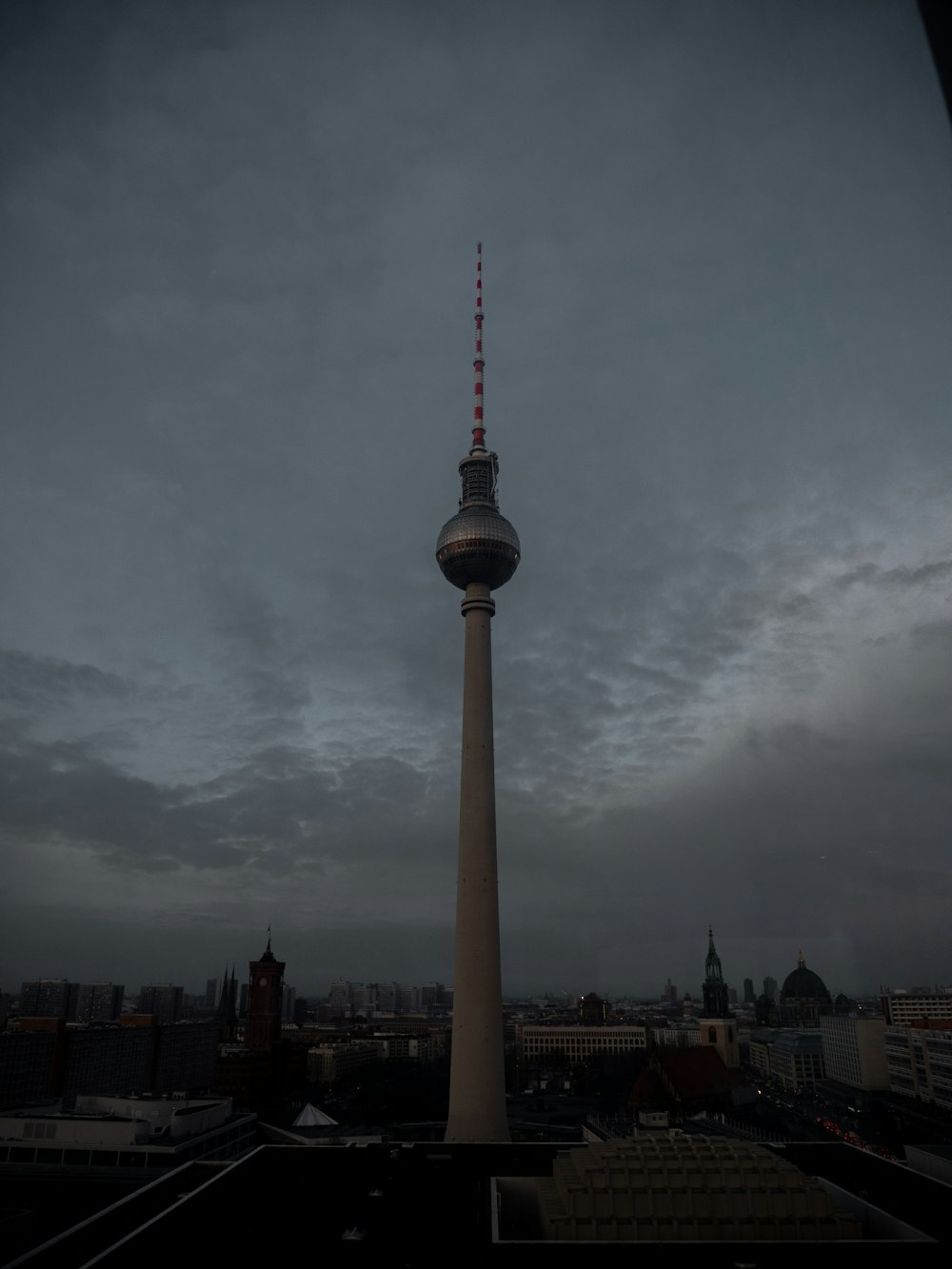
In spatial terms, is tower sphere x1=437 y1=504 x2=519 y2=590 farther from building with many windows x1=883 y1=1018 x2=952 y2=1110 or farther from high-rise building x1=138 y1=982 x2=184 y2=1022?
high-rise building x1=138 y1=982 x2=184 y2=1022

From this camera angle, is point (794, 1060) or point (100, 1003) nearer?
point (794, 1060)

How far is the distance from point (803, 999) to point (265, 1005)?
11277cm

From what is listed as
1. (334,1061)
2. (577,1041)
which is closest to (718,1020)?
(577,1041)

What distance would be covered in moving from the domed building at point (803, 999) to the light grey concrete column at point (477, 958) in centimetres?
12810

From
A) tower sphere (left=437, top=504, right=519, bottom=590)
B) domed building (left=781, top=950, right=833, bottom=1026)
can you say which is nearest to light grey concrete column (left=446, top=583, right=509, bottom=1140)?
tower sphere (left=437, top=504, right=519, bottom=590)

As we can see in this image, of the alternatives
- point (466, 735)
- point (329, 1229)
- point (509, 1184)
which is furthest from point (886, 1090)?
point (329, 1229)

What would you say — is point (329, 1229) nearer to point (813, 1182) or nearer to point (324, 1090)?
point (813, 1182)

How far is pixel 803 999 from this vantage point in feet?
508

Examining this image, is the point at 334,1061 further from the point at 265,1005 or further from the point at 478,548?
the point at 478,548

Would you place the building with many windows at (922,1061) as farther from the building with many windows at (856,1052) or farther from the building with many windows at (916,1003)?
the building with many windows at (916,1003)

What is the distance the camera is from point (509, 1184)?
23047mm

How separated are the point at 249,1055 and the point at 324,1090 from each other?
15.4 m

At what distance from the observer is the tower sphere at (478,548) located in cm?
5350

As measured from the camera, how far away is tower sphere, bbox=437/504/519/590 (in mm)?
53500
